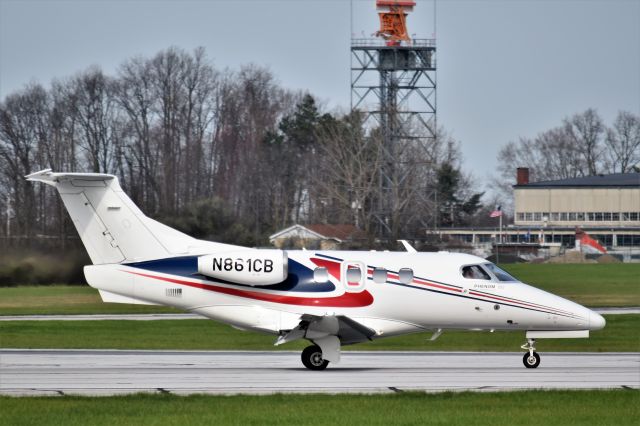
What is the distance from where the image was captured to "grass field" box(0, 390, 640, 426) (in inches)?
742

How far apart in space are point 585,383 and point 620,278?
5462 centimetres

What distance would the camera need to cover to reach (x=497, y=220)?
130625 mm

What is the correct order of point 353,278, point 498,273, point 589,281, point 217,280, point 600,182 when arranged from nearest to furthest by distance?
point 217,280
point 353,278
point 498,273
point 589,281
point 600,182

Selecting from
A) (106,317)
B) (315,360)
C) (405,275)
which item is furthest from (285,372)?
(106,317)

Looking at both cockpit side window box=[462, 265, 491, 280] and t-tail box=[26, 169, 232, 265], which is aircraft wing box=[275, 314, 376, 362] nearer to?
cockpit side window box=[462, 265, 491, 280]

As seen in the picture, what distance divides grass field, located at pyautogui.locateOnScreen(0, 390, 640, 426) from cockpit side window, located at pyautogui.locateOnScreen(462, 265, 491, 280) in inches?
221

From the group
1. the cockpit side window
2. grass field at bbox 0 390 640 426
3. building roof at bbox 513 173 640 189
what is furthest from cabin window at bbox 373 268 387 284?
building roof at bbox 513 173 640 189

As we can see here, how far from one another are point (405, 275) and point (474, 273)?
165 cm

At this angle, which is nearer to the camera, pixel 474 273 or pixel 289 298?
pixel 289 298

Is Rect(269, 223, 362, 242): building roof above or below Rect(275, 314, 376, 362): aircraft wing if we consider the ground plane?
above

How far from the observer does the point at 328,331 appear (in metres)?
26.2

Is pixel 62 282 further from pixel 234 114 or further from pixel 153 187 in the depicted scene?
pixel 234 114

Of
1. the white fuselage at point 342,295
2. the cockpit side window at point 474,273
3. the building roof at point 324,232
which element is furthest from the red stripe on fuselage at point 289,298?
the building roof at point 324,232

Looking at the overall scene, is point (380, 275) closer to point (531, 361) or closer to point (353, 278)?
point (353, 278)
